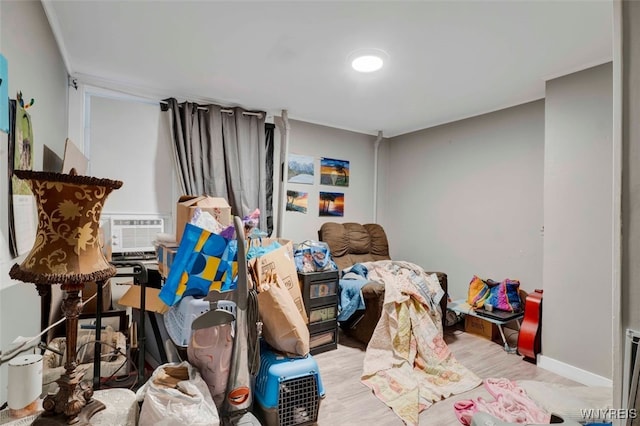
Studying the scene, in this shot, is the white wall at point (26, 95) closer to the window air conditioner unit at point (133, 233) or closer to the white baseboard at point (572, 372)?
the window air conditioner unit at point (133, 233)

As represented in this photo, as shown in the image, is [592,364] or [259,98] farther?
[259,98]

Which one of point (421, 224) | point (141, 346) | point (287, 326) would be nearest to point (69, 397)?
point (141, 346)

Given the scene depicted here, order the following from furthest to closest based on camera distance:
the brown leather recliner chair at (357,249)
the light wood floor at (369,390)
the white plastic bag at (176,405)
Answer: the brown leather recliner chair at (357,249) → the light wood floor at (369,390) → the white plastic bag at (176,405)

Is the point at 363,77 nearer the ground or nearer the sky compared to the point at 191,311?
nearer the sky

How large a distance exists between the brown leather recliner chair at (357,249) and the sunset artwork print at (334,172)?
63 cm

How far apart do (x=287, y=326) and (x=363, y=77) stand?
2140 millimetres

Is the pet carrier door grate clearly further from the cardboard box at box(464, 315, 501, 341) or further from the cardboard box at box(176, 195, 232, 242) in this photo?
the cardboard box at box(464, 315, 501, 341)

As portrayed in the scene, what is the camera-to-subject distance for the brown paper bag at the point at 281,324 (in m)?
1.86

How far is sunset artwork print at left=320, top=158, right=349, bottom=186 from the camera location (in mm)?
4301

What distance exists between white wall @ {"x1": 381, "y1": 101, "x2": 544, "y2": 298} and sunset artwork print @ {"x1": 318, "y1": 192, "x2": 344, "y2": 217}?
911mm

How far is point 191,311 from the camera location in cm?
159

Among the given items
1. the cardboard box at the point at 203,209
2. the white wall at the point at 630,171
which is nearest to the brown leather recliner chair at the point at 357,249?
the cardboard box at the point at 203,209

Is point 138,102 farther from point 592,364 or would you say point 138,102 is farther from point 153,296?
point 592,364

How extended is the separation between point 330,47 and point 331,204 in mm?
2425
